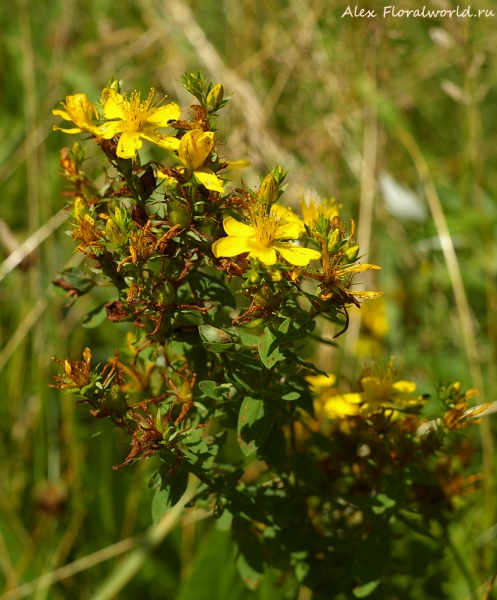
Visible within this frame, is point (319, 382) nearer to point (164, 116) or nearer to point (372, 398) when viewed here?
point (372, 398)

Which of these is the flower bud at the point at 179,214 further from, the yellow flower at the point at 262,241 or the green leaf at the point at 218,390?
the green leaf at the point at 218,390

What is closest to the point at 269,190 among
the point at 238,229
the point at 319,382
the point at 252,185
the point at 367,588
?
the point at 238,229

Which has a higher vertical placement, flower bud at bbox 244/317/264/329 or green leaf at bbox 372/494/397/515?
flower bud at bbox 244/317/264/329

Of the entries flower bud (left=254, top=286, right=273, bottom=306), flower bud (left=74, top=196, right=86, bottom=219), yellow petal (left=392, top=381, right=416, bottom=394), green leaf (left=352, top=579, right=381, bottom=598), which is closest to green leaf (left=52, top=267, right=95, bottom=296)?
flower bud (left=74, top=196, right=86, bottom=219)

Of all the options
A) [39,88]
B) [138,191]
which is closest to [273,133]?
[39,88]

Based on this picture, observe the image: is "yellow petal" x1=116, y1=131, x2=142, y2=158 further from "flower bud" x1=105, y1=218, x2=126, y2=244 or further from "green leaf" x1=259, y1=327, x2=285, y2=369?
"green leaf" x1=259, y1=327, x2=285, y2=369

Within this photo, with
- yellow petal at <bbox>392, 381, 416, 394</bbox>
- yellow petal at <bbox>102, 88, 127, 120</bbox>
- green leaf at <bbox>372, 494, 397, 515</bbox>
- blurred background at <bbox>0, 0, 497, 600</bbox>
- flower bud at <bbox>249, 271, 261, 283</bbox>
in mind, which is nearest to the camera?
flower bud at <bbox>249, 271, 261, 283</bbox>
